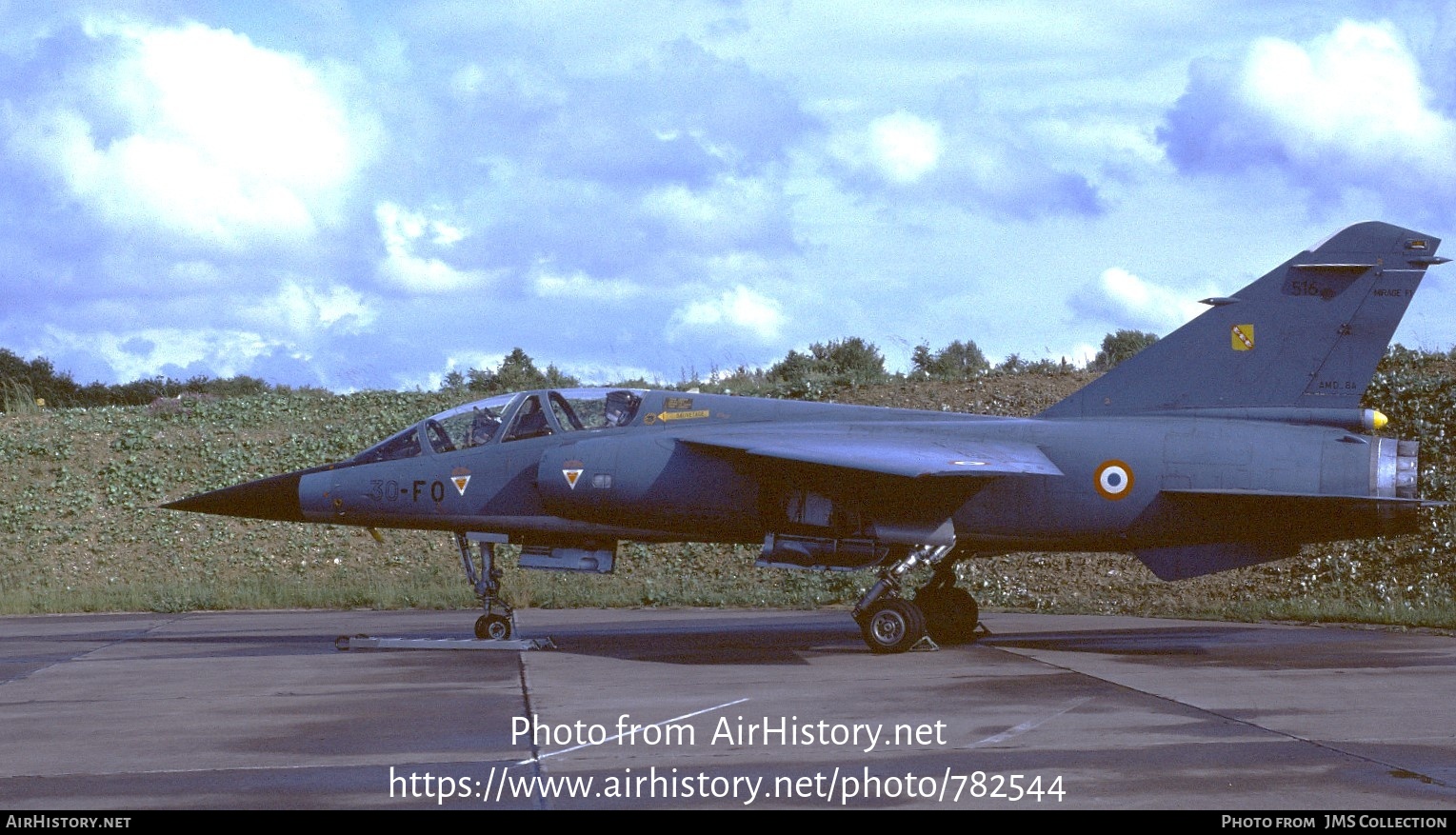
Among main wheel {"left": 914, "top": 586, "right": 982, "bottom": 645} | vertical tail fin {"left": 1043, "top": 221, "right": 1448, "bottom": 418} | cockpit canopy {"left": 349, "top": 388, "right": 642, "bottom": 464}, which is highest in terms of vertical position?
vertical tail fin {"left": 1043, "top": 221, "right": 1448, "bottom": 418}

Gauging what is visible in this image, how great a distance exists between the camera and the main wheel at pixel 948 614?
15.2 meters

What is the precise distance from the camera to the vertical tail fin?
13617mm

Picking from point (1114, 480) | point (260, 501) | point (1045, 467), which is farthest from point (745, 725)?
point (260, 501)

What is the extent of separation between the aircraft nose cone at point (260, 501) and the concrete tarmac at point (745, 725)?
5.00ft

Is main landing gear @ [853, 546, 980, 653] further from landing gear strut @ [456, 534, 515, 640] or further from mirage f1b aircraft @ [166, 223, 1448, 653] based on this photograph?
landing gear strut @ [456, 534, 515, 640]

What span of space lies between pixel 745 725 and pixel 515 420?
6823 mm

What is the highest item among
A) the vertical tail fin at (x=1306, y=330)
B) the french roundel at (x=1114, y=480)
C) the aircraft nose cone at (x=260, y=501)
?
the vertical tail fin at (x=1306, y=330)

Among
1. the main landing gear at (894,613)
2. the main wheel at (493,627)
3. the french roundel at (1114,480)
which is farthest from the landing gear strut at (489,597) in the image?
the french roundel at (1114,480)

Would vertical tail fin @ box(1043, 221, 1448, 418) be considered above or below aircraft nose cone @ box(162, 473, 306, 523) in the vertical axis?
above

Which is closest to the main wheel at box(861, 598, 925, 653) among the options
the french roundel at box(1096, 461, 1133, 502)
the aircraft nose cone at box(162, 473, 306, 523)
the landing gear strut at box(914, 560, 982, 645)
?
the landing gear strut at box(914, 560, 982, 645)

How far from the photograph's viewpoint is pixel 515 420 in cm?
1520

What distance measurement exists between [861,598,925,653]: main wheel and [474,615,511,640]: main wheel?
12.7ft

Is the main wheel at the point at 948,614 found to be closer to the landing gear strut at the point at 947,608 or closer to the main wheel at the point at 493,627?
the landing gear strut at the point at 947,608

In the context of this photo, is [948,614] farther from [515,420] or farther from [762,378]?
[762,378]
